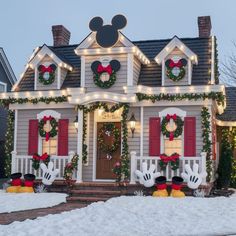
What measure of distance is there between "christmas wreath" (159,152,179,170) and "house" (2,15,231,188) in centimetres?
3

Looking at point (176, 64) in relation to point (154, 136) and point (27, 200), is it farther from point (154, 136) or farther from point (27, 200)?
point (27, 200)

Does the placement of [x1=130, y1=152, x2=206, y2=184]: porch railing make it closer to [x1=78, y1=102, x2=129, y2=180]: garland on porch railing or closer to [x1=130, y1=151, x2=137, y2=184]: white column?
[x1=130, y1=151, x2=137, y2=184]: white column

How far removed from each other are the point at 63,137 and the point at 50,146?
0.71 metres

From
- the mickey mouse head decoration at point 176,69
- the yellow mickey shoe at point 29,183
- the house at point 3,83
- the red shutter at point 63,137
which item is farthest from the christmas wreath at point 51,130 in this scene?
the house at point 3,83

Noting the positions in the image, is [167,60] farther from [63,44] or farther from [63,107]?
[63,44]

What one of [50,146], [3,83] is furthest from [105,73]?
[3,83]

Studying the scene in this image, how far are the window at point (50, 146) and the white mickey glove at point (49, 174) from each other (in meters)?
1.25

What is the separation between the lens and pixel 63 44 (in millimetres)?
20953

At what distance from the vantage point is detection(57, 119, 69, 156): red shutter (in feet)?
55.2

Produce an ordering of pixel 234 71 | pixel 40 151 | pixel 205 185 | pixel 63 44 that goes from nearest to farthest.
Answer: pixel 205 185 < pixel 40 151 < pixel 63 44 < pixel 234 71

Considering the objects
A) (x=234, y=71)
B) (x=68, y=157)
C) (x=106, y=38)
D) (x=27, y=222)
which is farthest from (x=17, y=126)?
(x=234, y=71)

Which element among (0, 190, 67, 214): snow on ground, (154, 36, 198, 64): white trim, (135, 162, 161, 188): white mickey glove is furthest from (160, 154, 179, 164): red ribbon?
(154, 36, 198, 64): white trim

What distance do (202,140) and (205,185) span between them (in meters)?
1.54

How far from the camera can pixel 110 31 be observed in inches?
648
